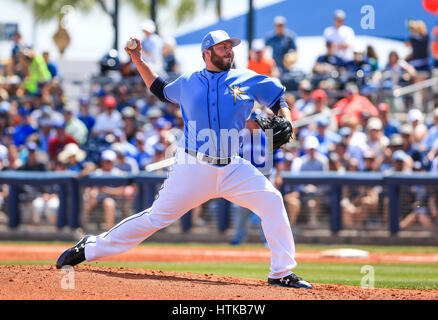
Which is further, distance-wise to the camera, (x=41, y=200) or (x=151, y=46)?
(x=151, y=46)

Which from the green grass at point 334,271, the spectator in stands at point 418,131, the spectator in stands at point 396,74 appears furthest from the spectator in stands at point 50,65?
the green grass at point 334,271

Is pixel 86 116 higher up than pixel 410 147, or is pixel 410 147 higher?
pixel 86 116

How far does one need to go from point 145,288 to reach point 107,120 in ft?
35.7

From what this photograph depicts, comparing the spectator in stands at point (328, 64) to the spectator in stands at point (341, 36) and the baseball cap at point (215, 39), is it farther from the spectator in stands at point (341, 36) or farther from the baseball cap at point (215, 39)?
the baseball cap at point (215, 39)

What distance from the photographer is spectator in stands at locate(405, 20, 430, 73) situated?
16.5 m

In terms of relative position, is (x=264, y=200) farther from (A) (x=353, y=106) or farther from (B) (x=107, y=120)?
(B) (x=107, y=120)

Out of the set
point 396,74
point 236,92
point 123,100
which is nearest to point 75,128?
point 123,100

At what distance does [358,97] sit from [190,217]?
4112 millimetres

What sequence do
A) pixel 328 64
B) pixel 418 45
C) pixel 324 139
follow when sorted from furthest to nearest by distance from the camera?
pixel 328 64
pixel 418 45
pixel 324 139

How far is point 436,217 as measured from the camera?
13.8 metres

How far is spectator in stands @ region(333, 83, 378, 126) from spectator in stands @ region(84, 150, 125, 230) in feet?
14.5

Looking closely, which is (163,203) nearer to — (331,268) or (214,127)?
(214,127)

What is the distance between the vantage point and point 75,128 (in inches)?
678

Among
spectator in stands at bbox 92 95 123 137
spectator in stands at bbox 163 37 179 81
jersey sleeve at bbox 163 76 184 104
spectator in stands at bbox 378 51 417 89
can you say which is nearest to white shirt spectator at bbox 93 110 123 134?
spectator in stands at bbox 92 95 123 137
